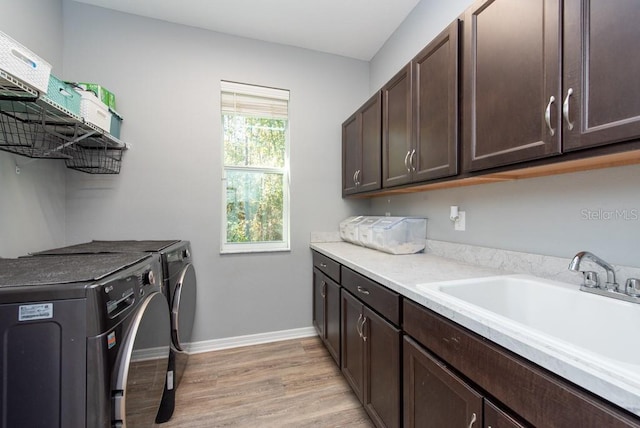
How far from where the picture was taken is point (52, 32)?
6.02 feet

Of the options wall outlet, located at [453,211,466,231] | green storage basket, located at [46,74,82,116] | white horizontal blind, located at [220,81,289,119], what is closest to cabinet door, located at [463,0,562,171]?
wall outlet, located at [453,211,466,231]

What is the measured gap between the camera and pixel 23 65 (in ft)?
3.27

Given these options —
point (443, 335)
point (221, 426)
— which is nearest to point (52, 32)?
point (221, 426)

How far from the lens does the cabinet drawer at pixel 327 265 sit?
1.87 m

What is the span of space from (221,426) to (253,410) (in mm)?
192

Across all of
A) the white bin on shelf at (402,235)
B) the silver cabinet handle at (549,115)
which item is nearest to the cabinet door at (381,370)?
the white bin on shelf at (402,235)

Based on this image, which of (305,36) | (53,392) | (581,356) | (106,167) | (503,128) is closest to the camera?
(581,356)

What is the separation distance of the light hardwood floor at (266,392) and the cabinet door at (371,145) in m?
1.47

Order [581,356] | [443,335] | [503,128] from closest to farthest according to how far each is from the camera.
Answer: [581,356], [443,335], [503,128]

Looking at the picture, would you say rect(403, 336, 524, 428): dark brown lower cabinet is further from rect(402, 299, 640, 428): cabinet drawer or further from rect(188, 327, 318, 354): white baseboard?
rect(188, 327, 318, 354): white baseboard

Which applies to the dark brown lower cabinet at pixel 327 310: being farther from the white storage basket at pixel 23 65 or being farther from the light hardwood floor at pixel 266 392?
the white storage basket at pixel 23 65

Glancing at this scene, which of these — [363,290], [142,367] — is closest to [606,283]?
[363,290]

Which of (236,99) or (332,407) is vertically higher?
(236,99)

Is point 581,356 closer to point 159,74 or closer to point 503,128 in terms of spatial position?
point 503,128
